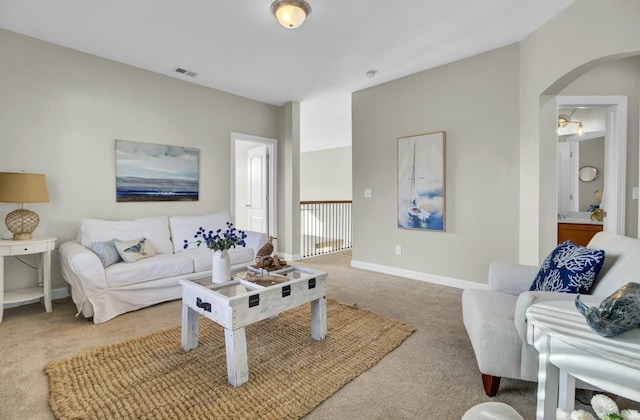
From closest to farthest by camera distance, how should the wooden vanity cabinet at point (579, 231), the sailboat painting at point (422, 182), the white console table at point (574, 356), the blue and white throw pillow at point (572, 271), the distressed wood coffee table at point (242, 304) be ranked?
the white console table at point (574, 356) → the blue and white throw pillow at point (572, 271) → the distressed wood coffee table at point (242, 304) → the sailboat painting at point (422, 182) → the wooden vanity cabinet at point (579, 231)

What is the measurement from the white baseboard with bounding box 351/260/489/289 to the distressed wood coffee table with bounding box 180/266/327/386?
203 centimetres

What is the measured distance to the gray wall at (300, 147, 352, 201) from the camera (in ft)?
30.0

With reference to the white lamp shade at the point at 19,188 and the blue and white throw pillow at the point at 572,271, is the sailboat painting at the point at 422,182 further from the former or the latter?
the white lamp shade at the point at 19,188

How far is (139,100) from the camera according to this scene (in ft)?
12.4

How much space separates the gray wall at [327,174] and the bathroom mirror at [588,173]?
5438 mm

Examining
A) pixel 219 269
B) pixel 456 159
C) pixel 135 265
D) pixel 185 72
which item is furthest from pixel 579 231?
pixel 185 72

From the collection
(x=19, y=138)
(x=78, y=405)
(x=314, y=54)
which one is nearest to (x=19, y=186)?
(x=19, y=138)

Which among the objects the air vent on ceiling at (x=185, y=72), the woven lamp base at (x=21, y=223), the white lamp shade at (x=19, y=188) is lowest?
the woven lamp base at (x=21, y=223)

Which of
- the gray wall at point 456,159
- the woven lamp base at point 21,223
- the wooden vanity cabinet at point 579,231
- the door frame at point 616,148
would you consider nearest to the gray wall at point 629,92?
the door frame at point 616,148

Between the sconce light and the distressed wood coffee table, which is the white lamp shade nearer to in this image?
the distressed wood coffee table

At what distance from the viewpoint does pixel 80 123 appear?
335cm

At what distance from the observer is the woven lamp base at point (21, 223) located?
9.12ft

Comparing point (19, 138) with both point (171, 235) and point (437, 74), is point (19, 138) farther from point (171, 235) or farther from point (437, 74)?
point (437, 74)

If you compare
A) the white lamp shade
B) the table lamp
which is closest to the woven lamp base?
the table lamp
